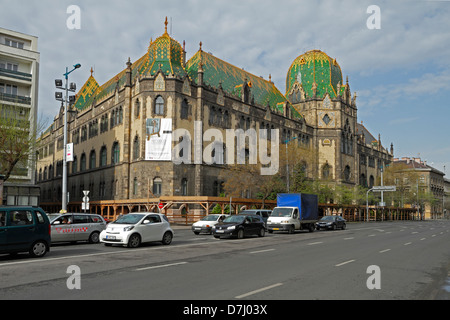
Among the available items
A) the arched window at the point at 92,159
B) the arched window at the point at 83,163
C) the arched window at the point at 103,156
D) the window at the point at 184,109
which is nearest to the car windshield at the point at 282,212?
the window at the point at 184,109

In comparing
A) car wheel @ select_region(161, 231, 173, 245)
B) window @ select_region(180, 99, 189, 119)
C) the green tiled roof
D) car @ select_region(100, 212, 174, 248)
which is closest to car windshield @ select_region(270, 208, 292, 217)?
car wheel @ select_region(161, 231, 173, 245)

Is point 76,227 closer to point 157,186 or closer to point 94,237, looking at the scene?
point 94,237

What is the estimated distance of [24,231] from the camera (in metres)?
13.5

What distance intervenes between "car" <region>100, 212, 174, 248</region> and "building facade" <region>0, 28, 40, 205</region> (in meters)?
27.9

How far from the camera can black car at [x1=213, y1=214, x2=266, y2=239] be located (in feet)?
76.8

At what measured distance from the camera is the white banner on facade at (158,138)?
4641 cm

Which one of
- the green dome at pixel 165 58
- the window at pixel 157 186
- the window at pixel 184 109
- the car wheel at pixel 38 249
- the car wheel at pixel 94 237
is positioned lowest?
the car wheel at pixel 94 237

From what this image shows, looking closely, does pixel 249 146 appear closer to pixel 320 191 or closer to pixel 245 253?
pixel 320 191

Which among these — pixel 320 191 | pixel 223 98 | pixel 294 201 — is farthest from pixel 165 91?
pixel 320 191

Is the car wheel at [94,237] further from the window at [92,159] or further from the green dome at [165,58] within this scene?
the window at [92,159]

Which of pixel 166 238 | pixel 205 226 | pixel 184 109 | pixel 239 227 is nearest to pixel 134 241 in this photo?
pixel 166 238

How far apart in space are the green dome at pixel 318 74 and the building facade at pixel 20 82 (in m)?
46.8

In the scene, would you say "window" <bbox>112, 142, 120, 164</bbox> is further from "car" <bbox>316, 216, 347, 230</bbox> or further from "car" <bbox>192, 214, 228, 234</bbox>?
"car" <bbox>316, 216, 347, 230</bbox>

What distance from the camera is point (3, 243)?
1290cm
